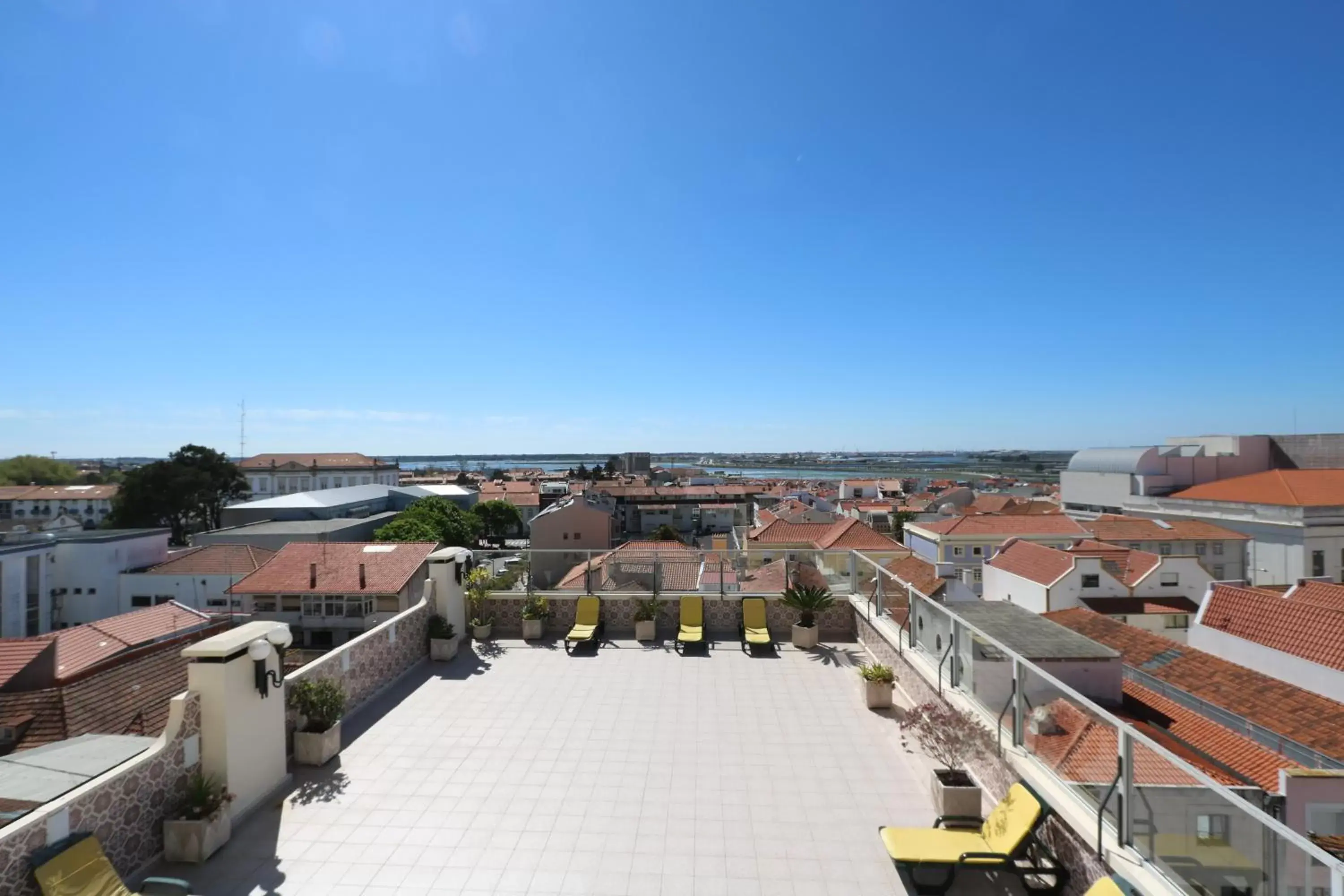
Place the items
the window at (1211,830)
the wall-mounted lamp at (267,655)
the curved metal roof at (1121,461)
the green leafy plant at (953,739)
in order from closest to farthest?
the window at (1211,830) < the green leafy plant at (953,739) < the wall-mounted lamp at (267,655) < the curved metal roof at (1121,461)

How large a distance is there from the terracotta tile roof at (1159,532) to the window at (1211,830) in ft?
125

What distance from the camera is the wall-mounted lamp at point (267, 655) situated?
516 centimetres

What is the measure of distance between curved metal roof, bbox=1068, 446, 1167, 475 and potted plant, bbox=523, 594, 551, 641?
52.9 m

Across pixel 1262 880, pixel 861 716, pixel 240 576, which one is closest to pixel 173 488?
pixel 240 576

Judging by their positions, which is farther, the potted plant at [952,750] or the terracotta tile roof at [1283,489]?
the terracotta tile roof at [1283,489]

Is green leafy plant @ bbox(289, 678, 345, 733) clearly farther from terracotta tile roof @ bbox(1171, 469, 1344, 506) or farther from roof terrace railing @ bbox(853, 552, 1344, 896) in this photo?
terracotta tile roof @ bbox(1171, 469, 1344, 506)

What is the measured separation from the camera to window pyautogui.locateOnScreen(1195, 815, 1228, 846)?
288 cm

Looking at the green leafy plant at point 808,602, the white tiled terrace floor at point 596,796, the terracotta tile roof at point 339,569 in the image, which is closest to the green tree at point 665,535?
the terracotta tile roof at point 339,569

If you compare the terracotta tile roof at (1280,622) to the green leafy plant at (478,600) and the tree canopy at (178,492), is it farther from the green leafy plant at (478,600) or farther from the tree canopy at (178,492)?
the tree canopy at (178,492)

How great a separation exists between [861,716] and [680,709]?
1916 millimetres

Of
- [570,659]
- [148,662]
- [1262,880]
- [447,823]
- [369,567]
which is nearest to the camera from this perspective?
[1262,880]

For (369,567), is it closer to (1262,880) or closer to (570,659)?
(570,659)

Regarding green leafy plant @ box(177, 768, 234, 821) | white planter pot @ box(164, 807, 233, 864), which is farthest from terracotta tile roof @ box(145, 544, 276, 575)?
white planter pot @ box(164, 807, 233, 864)

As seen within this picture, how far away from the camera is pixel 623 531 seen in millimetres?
72938
